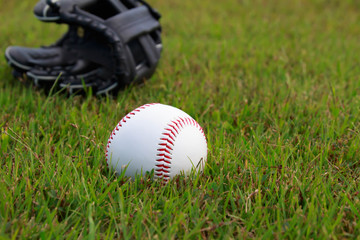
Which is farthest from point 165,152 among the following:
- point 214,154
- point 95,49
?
point 95,49

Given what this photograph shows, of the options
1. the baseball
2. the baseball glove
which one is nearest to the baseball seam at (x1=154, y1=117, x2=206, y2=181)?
the baseball

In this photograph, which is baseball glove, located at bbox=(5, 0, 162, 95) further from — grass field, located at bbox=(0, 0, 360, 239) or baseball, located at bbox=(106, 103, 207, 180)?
baseball, located at bbox=(106, 103, 207, 180)

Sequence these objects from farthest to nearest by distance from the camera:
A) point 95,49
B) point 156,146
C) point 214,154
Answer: point 95,49
point 214,154
point 156,146

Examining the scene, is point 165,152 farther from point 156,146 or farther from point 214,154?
point 214,154

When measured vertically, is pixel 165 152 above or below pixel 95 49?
below

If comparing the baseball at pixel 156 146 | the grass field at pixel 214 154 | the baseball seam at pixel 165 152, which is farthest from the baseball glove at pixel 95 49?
the baseball seam at pixel 165 152

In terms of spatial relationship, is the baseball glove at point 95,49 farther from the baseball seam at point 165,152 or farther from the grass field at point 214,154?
the baseball seam at point 165,152
